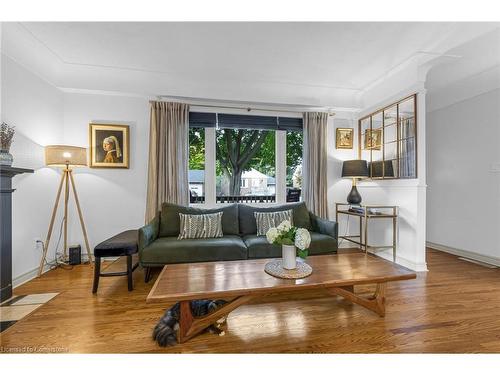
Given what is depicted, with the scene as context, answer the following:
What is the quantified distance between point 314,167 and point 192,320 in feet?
9.57

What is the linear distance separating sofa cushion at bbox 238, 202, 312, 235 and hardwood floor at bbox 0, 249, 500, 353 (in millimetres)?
1148

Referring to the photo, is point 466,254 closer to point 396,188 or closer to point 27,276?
point 396,188

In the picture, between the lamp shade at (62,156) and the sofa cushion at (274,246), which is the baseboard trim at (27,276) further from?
the sofa cushion at (274,246)

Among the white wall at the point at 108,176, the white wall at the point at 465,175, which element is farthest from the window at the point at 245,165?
the white wall at the point at 465,175

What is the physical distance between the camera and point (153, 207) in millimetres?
3387

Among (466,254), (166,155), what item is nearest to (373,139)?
(466,254)

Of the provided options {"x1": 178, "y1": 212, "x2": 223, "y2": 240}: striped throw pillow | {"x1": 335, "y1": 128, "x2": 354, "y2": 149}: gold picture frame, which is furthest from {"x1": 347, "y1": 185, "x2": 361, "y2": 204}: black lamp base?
{"x1": 178, "y1": 212, "x2": 223, "y2": 240}: striped throw pillow

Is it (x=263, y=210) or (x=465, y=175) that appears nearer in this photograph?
(x=263, y=210)

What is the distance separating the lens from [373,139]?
148 inches

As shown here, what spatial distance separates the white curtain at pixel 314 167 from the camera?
382 cm

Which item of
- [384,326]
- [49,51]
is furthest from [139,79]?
[384,326]

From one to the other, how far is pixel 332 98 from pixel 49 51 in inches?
157

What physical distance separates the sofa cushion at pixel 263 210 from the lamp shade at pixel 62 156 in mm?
2218
